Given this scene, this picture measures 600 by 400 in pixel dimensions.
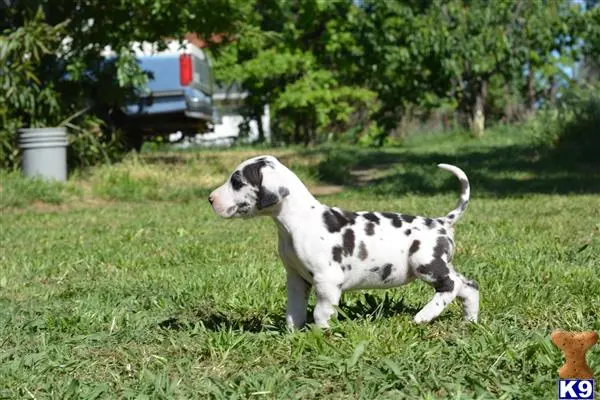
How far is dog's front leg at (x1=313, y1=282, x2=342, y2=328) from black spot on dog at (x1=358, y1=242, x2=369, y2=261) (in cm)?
19

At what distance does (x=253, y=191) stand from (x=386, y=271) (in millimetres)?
752

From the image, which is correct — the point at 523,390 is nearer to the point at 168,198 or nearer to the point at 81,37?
the point at 168,198

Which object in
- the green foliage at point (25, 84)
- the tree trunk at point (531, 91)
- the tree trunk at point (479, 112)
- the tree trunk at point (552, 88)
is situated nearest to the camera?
the green foliage at point (25, 84)

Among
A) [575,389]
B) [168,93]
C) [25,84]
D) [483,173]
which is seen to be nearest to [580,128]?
[483,173]

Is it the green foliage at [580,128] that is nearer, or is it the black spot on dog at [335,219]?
the black spot on dog at [335,219]

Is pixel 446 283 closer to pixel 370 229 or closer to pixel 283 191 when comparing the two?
pixel 370 229

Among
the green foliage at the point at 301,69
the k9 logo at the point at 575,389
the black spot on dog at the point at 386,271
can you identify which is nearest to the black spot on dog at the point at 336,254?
the black spot on dog at the point at 386,271

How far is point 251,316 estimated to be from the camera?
5.17 metres

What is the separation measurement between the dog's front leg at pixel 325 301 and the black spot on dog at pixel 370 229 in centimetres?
31

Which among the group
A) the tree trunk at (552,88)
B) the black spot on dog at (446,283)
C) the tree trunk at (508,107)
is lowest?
the tree trunk at (508,107)

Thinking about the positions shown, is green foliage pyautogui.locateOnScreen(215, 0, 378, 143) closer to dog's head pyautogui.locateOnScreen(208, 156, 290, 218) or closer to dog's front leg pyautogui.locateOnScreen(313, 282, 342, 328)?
dog's head pyautogui.locateOnScreen(208, 156, 290, 218)

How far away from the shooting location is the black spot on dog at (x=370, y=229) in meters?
4.52

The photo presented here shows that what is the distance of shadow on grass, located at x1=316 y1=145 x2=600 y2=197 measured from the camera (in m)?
13.5

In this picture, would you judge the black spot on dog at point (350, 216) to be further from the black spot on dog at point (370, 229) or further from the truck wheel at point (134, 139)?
the truck wheel at point (134, 139)
